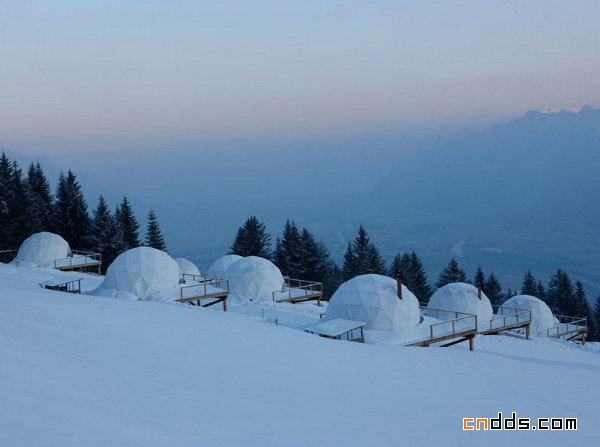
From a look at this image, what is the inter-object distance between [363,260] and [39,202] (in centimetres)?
3962

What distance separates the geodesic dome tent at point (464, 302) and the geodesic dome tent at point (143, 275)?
16.5 m

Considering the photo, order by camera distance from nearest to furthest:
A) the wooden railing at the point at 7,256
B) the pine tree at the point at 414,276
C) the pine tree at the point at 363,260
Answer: the wooden railing at the point at 7,256
the pine tree at the point at 363,260
the pine tree at the point at 414,276

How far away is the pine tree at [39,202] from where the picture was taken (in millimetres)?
61391

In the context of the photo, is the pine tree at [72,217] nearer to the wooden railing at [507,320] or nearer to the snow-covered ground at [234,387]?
the wooden railing at [507,320]

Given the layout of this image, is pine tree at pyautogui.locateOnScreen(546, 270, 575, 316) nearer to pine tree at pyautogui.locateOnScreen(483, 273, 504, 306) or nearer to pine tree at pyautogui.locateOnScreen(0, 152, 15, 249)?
pine tree at pyautogui.locateOnScreen(483, 273, 504, 306)

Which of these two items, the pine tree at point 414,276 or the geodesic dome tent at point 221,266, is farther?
the pine tree at point 414,276

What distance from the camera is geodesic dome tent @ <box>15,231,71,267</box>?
Answer: 43.2 meters

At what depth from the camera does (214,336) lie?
14.9 metres

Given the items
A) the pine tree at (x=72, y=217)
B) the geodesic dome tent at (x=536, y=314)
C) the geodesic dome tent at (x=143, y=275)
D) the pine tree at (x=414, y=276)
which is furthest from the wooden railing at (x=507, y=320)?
the pine tree at (x=72, y=217)

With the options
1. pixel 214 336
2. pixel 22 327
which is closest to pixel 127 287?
pixel 214 336

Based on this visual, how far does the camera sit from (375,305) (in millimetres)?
25094

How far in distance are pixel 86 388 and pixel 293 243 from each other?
6253 cm

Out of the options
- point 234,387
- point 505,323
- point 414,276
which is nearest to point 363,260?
point 414,276

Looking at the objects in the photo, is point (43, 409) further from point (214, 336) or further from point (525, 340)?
point (525, 340)
